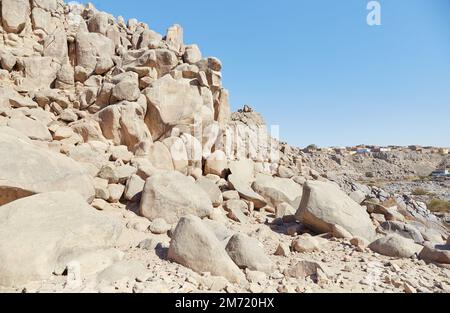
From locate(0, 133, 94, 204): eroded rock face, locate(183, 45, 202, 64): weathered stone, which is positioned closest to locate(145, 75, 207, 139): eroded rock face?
locate(183, 45, 202, 64): weathered stone

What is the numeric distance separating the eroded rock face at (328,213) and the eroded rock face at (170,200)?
2.35 metres

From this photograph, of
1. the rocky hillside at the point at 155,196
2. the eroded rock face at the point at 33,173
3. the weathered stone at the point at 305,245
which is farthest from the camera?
the weathered stone at the point at 305,245

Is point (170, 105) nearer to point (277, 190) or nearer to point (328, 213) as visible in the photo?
Result: point (277, 190)

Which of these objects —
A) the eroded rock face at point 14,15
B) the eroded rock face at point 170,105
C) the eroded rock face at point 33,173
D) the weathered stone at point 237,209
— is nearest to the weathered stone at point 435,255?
the weathered stone at point 237,209

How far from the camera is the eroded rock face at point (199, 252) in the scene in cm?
398

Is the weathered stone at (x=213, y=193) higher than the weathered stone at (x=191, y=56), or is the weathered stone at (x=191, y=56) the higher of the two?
the weathered stone at (x=191, y=56)

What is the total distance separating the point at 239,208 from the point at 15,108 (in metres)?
7.58

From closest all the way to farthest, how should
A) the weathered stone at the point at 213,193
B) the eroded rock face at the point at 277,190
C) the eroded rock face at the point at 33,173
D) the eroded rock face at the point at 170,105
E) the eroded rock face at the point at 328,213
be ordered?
the eroded rock face at the point at 33,173
the eroded rock face at the point at 328,213
the weathered stone at the point at 213,193
the eroded rock face at the point at 277,190
the eroded rock face at the point at 170,105

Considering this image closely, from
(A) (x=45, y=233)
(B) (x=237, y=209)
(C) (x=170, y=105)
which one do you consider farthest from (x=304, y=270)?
(C) (x=170, y=105)

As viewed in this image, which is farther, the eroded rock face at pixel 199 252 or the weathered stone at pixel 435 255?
the weathered stone at pixel 435 255

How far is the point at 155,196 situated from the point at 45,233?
8.21 ft

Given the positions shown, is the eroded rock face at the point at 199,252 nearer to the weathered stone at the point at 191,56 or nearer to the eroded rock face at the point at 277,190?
the eroded rock face at the point at 277,190

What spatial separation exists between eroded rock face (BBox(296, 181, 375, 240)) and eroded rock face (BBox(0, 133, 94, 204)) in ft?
16.2
